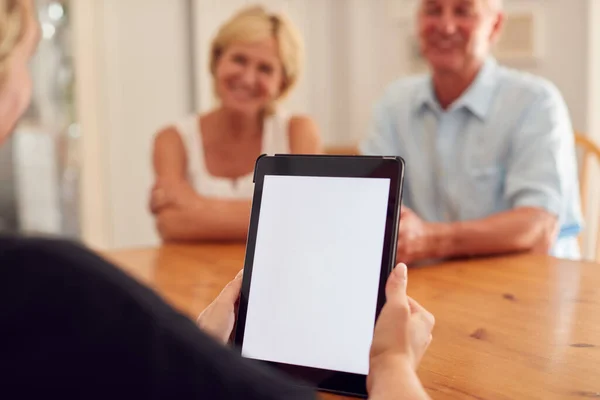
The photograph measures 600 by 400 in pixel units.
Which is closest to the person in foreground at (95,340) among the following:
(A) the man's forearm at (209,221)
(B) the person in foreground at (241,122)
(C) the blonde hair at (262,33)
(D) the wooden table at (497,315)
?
(D) the wooden table at (497,315)

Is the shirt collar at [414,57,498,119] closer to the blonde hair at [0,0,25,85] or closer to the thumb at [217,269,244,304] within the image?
the blonde hair at [0,0,25,85]

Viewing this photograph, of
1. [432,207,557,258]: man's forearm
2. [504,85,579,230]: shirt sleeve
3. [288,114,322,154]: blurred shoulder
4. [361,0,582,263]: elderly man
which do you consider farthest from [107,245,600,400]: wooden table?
[288,114,322,154]: blurred shoulder

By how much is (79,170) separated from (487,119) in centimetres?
165

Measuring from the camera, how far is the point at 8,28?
996 millimetres

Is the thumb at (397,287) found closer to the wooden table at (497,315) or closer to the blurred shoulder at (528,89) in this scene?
the wooden table at (497,315)

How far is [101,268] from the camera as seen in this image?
0.21 metres

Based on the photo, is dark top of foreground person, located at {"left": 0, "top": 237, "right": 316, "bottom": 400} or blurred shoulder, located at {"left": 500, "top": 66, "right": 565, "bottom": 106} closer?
dark top of foreground person, located at {"left": 0, "top": 237, "right": 316, "bottom": 400}

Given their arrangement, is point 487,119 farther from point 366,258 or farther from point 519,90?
point 366,258

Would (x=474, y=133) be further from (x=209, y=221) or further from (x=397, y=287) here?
(x=397, y=287)

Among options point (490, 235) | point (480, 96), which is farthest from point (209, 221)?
point (480, 96)

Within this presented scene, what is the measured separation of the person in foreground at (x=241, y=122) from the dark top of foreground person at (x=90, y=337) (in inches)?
51.4

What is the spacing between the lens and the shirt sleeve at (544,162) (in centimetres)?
125

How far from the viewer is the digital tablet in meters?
0.51

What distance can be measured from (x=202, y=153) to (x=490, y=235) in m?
0.80
